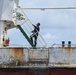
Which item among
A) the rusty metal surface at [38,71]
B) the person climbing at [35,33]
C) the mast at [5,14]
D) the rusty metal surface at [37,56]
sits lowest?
the rusty metal surface at [38,71]

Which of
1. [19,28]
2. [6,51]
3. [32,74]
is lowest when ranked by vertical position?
[32,74]

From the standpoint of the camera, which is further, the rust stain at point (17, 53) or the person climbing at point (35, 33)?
the person climbing at point (35, 33)

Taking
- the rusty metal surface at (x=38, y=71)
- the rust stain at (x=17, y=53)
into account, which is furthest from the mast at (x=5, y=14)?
the rusty metal surface at (x=38, y=71)

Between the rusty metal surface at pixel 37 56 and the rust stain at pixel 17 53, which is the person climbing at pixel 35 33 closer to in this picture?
the rusty metal surface at pixel 37 56

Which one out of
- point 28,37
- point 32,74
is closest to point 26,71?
point 32,74

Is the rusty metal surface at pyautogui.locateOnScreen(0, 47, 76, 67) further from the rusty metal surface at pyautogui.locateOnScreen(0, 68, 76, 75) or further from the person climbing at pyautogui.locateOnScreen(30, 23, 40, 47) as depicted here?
the person climbing at pyautogui.locateOnScreen(30, 23, 40, 47)

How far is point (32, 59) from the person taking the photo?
1603 cm

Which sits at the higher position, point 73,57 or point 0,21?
point 0,21

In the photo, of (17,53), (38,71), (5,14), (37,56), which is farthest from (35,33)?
(38,71)

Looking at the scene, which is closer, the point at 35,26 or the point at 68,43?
the point at 68,43

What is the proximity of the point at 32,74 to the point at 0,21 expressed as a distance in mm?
3353

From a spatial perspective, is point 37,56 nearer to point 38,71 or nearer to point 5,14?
point 38,71

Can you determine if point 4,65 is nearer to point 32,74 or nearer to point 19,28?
point 32,74

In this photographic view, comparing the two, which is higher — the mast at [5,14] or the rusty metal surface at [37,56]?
the mast at [5,14]
